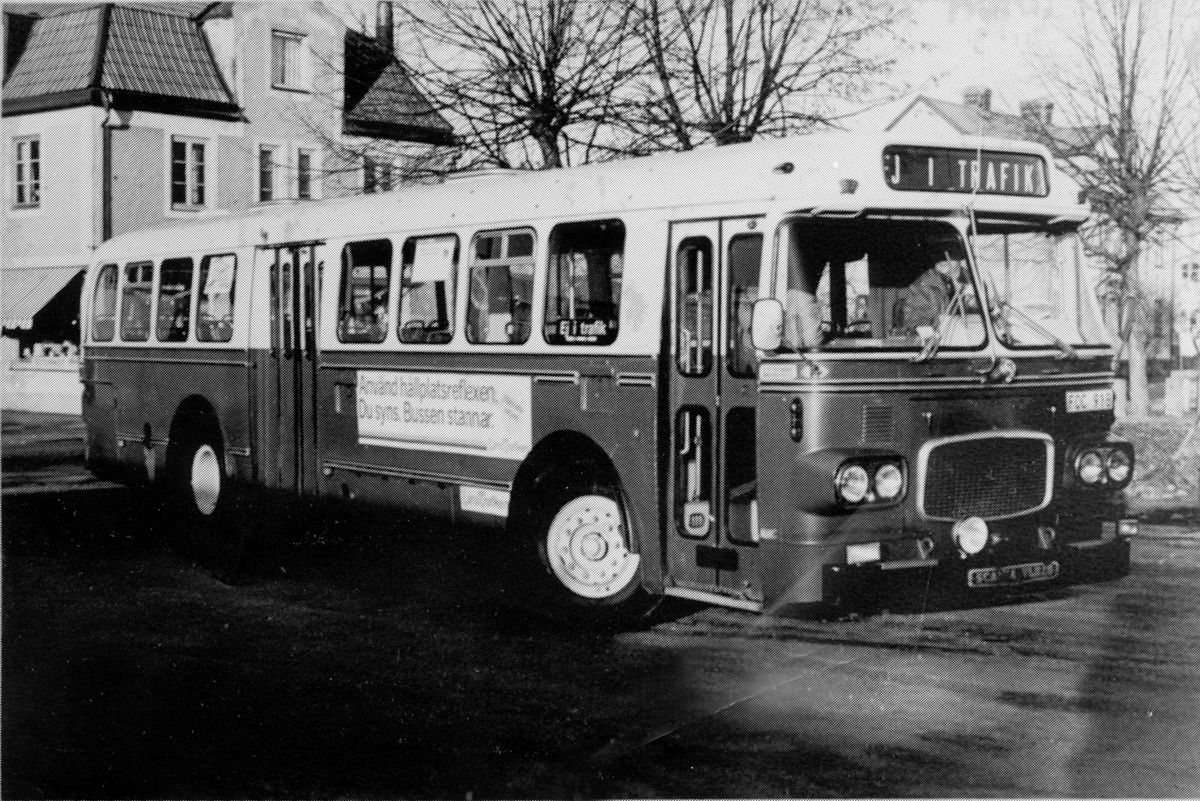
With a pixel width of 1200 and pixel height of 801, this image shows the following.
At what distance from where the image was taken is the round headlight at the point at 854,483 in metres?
7.89

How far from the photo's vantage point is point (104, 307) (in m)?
15.6

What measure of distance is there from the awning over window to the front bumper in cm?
2964

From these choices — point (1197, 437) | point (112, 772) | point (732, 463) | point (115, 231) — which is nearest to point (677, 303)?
point (732, 463)

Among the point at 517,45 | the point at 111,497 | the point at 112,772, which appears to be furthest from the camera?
the point at 517,45

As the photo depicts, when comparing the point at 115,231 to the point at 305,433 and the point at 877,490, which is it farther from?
the point at 877,490

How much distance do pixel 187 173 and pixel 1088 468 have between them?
3255cm

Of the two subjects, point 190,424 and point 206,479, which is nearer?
point 206,479

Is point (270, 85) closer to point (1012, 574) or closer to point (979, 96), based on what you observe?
point (979, 96)

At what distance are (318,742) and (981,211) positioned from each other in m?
4.76

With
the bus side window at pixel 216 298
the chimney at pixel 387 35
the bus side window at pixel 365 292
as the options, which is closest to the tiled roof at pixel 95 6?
the chimney at pixel 387 35

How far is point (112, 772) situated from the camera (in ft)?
20.5

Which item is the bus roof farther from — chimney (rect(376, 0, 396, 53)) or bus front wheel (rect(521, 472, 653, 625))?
chimney (rect(376, 0, 396, 53))

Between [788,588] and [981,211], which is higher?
[981,211]

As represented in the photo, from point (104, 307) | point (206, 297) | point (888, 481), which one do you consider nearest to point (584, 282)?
point (888, 481)
